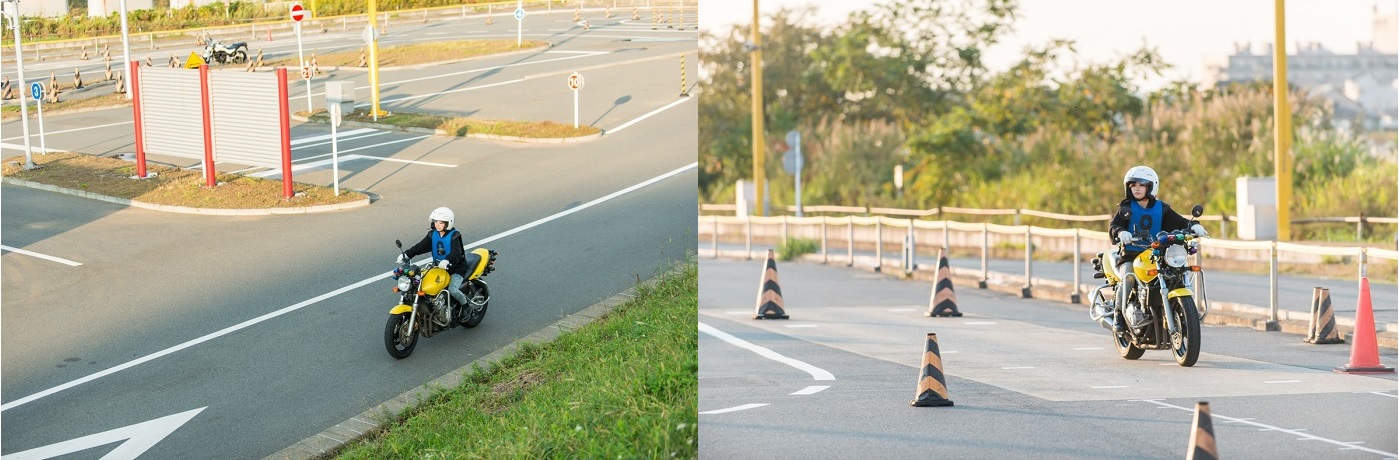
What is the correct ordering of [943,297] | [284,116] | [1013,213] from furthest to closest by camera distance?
[1013,213] → [943,297] → [284,116]

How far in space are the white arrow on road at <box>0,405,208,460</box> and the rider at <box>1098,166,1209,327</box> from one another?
17.8 ft

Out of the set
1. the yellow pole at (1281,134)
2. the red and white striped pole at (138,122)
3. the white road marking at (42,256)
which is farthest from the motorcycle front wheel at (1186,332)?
the yellow pole at (1281,134)

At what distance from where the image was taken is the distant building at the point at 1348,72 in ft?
68.1

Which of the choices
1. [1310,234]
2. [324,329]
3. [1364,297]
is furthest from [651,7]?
[1310,234]

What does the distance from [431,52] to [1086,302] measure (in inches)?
283

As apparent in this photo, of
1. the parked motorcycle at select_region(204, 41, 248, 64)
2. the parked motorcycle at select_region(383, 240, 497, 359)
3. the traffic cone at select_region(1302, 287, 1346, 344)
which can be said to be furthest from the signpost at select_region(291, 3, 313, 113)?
the traffic cone at select_region(1302, 287, 1346, 344)

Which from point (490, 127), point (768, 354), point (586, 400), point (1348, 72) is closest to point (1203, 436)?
point (586, 400)

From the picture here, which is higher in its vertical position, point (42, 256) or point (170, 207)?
point (170, 207)

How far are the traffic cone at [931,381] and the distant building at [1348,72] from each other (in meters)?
14.4

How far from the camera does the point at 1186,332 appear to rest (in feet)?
28.8

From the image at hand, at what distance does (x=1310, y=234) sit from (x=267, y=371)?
1228 cm

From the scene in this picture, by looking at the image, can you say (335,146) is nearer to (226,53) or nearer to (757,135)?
(226,53)

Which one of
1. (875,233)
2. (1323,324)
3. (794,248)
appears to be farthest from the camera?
(875,233)

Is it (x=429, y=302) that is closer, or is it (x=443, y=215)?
(x=429, y=302)
